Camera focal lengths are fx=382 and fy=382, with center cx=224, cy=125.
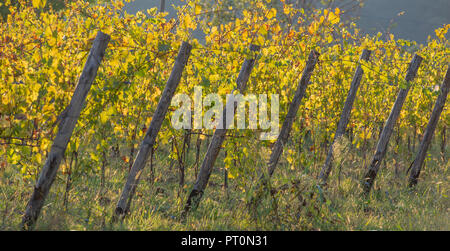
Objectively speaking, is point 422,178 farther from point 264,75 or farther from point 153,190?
point 153,190

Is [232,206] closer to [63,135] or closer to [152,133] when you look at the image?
[152,133]

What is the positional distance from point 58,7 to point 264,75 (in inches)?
449

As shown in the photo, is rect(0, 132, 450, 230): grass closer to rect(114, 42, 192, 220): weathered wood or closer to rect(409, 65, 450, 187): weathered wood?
rect(114, 42, 192, 220): weathered wood

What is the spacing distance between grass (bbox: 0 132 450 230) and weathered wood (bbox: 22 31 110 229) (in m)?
0.15

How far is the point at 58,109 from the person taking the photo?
298 cm

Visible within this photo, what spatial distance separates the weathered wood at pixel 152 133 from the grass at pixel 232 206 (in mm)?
179

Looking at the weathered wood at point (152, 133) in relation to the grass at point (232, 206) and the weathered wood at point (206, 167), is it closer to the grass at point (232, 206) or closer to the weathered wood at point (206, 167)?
the grass at point (232, 206)

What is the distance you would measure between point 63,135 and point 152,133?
0.63m

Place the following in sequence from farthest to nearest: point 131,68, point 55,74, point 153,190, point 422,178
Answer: point 422,178 < point 153,190 < point 131,68 < point 55,74

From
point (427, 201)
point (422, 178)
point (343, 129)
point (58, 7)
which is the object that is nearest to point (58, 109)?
point (343, 129)

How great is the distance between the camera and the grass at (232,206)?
9.78ft

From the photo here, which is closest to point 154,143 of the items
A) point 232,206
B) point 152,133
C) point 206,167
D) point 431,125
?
point 152,133

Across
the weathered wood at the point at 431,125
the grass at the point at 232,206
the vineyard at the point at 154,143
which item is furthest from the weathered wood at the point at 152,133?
the weathered wood at the point at 431,125

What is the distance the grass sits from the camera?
9.78 feet
